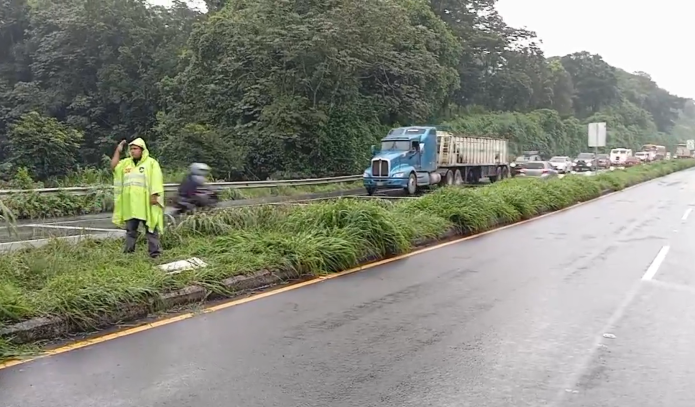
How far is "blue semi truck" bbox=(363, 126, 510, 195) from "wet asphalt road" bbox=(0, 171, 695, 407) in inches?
717

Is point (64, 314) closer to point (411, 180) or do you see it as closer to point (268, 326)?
point (268, 326)

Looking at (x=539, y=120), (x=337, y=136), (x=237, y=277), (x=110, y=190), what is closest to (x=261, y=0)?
(x=337, y=136)

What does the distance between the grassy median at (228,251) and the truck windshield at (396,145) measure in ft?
41.4

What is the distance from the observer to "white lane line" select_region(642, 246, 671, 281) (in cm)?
1058

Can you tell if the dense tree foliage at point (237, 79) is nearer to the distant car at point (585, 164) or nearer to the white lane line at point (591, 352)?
the distant car at point (585, 164)

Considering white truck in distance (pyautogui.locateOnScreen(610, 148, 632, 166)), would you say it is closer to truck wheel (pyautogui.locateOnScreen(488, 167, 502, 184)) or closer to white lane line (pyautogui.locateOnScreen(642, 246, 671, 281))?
truck wheel (pyautogui.locateOnScreen(488, 167, 502, 184))

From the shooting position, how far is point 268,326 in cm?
714

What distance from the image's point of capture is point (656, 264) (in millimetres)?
11750

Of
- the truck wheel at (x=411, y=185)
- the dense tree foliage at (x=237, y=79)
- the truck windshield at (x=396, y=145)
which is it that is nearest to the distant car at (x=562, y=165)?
the dense tree foliage at (x=237, y=79)

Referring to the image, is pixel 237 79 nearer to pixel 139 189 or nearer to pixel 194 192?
pixel 194 192

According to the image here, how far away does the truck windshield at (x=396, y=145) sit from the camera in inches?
1180

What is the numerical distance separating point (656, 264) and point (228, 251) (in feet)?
23.8

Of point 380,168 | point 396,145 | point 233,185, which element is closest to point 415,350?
point 233,185

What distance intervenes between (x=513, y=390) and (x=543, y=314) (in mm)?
2796
